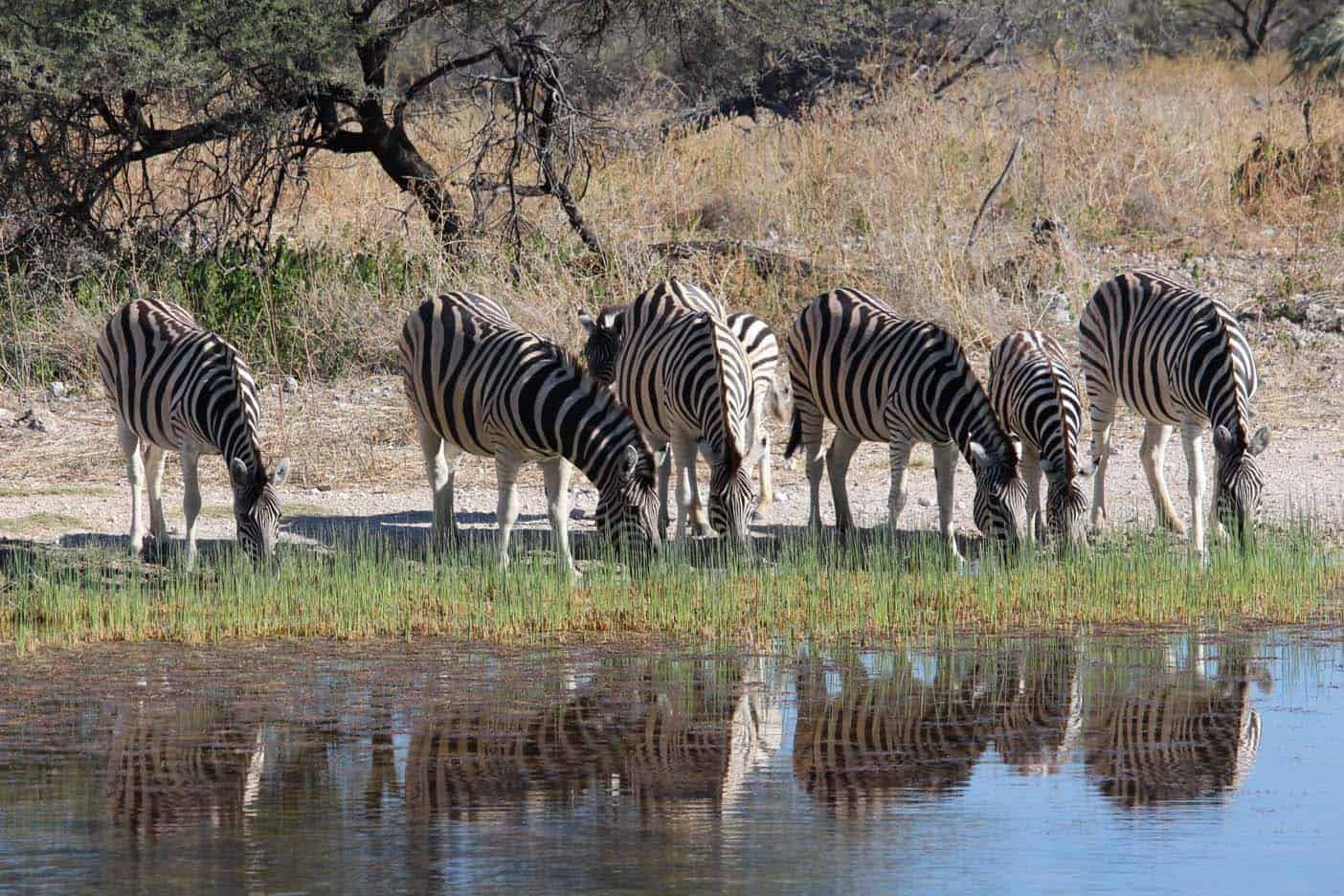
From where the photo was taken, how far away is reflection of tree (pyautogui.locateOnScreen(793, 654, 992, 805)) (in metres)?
5.89

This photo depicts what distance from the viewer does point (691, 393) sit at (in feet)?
33.7

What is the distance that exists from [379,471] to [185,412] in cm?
306

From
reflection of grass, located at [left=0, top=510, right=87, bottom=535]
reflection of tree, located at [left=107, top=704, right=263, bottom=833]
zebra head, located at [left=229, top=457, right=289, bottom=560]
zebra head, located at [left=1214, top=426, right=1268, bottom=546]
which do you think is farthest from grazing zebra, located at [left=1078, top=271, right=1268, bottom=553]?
reflection of grass, located at [left=0, top=510, right=87, bottom=535]

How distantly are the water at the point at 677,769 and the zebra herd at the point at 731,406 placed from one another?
1691 millimetres

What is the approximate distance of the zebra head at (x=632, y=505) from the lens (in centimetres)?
940

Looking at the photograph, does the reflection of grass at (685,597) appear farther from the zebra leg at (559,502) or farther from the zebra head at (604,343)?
the zebra head at (604,343)

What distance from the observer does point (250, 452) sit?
31.9ft

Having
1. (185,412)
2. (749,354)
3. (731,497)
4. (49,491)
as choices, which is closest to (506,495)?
(731,497)

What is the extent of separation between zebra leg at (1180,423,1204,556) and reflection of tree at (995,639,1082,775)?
7.10 feet

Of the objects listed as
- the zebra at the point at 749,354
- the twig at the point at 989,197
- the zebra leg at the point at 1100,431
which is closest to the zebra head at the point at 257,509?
the zebra at the point at 749,354

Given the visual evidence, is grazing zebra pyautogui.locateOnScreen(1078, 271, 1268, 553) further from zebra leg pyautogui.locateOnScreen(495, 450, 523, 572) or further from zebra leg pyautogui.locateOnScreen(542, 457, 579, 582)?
zebra leg pyautogui.locateOnScreen(495, 450, 523, 572)

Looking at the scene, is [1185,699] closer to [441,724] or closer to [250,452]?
[441,724]

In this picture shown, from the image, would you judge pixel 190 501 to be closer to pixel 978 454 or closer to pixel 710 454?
pixel 710 454

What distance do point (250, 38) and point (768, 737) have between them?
35.6 ft
